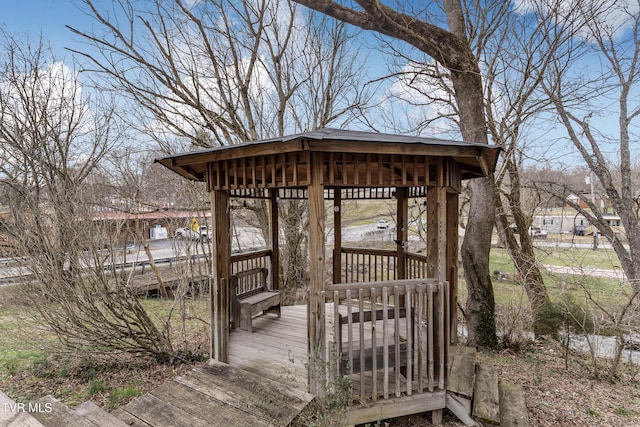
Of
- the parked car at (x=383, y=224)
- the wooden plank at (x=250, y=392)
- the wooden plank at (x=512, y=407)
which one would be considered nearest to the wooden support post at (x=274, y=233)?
the wooden plank at (x=250, y=392)

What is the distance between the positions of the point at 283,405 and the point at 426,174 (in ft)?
8.37

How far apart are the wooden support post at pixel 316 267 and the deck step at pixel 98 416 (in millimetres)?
1537

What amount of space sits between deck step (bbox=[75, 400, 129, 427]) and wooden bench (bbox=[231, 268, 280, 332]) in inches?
79.0

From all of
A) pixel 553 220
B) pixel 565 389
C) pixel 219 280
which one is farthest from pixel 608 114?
pixel 219 280

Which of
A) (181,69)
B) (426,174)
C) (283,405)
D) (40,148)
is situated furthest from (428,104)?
(40,148)

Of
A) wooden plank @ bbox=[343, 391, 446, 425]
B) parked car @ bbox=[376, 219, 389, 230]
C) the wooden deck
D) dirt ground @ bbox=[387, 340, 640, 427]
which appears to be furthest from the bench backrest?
parked car @ bbox=[376, 219, 389, 230]

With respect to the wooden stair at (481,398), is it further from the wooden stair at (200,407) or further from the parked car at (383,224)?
the parked car at (383,224)

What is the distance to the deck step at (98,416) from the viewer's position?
98.0 inches

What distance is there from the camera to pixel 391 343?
3531 millimetres

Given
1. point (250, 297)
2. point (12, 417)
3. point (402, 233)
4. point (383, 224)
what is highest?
point (402, 233)

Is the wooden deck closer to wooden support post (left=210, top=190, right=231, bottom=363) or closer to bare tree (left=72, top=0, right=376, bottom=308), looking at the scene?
wooden support post (left=210, top=190, right=231, bottom=363)

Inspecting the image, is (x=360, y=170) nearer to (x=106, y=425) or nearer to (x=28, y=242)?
(x=106, y=425)

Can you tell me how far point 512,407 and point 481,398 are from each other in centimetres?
33

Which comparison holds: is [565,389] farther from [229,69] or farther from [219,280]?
[229,69]
